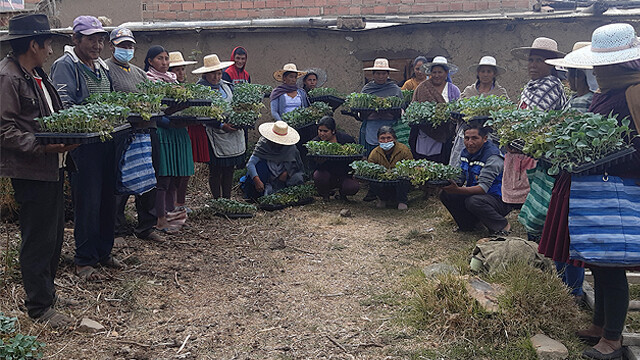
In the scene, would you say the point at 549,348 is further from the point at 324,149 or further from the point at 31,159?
the point at 324,149

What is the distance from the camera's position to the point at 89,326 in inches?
151

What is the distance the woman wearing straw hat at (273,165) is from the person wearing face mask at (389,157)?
108 centimetres

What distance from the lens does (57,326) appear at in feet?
12.3

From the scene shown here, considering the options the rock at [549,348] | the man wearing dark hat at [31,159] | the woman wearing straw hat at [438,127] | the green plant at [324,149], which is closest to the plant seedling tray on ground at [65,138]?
the man wearing dark hat at [31,159]

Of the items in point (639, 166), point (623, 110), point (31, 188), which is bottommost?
point (31, 188)

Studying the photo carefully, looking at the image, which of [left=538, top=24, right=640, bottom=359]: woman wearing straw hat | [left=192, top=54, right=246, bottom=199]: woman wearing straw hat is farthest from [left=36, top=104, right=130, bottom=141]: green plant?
[left=538, top=24, right=640, bottom=359]: woman wearing straw hat

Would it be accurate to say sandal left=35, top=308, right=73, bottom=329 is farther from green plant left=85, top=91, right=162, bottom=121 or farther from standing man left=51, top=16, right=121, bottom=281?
green plant left=85, top=91, right=162, bottom=121

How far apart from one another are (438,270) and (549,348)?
1340 mm

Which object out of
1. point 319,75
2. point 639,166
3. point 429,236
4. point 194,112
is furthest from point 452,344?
point 319,75

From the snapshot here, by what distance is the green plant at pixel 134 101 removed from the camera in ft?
15.3

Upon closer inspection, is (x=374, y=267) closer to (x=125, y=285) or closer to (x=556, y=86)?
(x=125, y=285)

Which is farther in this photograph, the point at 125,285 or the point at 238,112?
the point at 238,112

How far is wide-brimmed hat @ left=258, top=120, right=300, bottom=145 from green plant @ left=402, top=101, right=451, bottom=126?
155 cm

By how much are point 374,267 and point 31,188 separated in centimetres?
295
